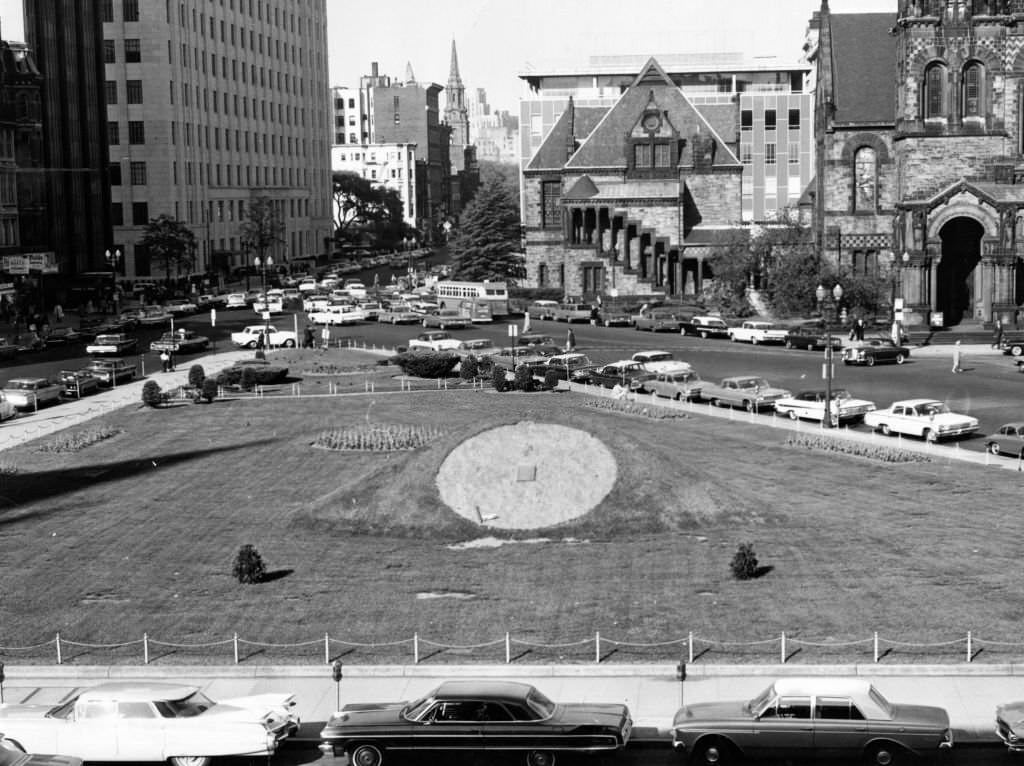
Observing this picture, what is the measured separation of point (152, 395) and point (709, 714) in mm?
42985

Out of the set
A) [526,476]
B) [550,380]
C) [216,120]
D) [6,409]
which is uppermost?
[216,120]

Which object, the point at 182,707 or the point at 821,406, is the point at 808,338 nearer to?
the point at 821,406

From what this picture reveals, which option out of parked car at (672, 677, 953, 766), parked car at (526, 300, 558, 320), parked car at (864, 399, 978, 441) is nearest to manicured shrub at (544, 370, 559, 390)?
parked car at (864, 399, 978, 441)

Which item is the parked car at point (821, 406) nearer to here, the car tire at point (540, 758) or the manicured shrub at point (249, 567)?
the manicured shrub at point (249, 567)

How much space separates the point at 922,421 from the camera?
53.3 meters

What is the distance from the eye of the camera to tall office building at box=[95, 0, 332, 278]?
140875 millimetres

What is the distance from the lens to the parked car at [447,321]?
97.2 meters

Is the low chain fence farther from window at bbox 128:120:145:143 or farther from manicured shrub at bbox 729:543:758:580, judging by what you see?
window at bbox 128:120:145:143

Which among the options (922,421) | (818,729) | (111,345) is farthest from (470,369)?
(818,729)

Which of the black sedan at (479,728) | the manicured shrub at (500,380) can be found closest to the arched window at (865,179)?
the manicured shrub at (500,380)

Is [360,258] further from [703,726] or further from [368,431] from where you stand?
[703,726]

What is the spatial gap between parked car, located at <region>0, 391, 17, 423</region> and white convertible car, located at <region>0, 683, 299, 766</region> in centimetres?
3987

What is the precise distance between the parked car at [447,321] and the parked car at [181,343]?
1423 cm

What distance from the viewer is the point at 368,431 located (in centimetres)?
5497
